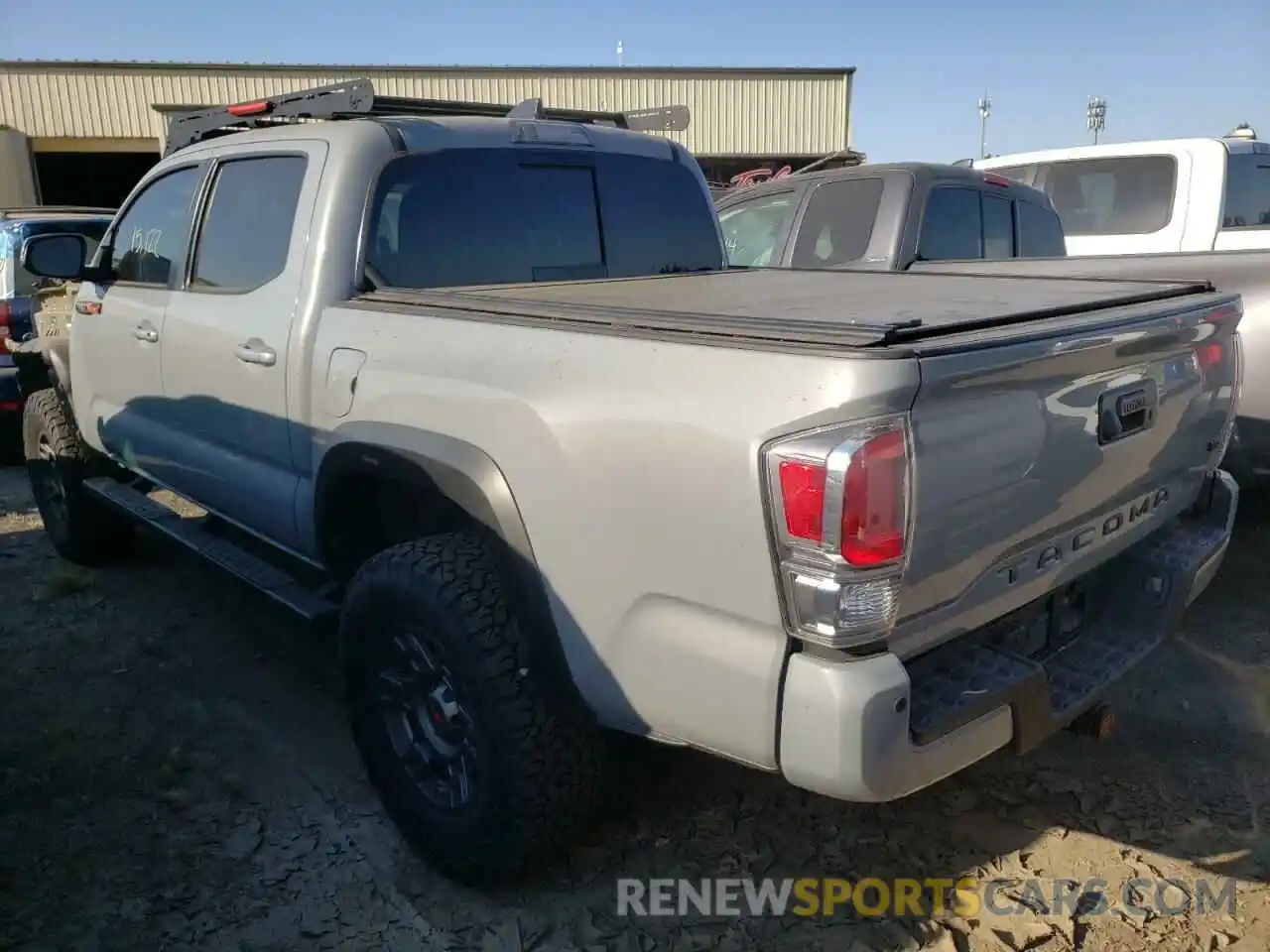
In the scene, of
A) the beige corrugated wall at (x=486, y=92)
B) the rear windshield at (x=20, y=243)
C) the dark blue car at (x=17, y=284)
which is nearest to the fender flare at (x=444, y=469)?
the dark blue car at (x=17, y=284)

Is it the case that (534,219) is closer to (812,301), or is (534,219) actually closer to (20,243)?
(812,301)

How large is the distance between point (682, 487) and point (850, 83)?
2436cm

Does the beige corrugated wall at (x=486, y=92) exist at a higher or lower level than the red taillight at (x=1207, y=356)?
higher

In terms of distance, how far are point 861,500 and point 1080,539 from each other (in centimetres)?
89

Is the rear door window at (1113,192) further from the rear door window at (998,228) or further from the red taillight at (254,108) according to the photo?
the red taillight at (254,108)

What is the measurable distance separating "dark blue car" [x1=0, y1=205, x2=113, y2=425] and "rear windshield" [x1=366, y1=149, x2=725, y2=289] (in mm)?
3978

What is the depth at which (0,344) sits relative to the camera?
21.9 feet

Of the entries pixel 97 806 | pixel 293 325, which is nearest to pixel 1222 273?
pixel 293 325

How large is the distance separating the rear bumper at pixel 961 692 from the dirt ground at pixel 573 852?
60 centimetres

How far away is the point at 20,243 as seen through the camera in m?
6.74

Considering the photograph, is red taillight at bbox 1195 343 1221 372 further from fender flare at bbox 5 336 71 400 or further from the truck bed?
fender flare at bbox 5 336 71 400

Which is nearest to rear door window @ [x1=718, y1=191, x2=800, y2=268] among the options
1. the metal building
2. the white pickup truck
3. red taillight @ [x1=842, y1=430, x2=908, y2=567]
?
the white pickup truck

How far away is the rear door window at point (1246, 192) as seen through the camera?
7.61 metres

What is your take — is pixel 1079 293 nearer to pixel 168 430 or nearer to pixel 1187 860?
pixel 1187 860
